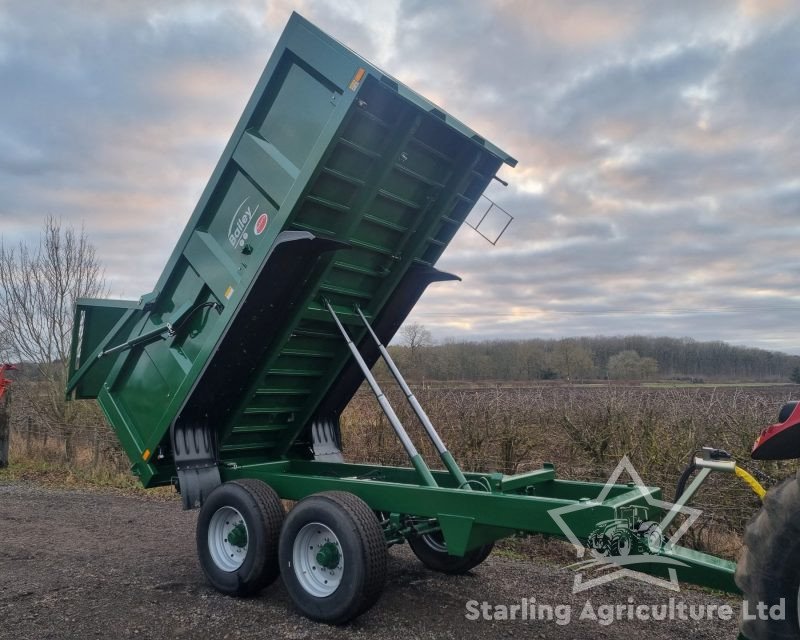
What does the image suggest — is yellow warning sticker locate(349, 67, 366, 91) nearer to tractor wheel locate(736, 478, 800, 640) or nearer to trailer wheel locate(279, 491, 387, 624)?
trailer wheel locate(279, 491, 387, 624)

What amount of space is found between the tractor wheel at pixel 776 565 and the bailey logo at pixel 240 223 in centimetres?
403

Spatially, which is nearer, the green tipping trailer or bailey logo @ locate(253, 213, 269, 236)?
the green tipping trailer

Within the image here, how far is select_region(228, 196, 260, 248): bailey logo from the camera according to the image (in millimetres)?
5312

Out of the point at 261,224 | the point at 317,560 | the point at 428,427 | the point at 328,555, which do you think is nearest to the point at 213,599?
the point at 317,560

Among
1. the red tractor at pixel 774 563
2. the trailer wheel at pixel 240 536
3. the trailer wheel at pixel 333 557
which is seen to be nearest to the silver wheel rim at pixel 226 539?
the trailer wheel at pixel 240 536

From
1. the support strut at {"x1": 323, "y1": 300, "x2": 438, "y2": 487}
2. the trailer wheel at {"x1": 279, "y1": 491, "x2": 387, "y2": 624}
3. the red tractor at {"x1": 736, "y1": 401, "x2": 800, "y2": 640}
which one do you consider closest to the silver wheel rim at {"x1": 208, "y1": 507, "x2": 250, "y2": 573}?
the trailer wheel at {"x1": 279, "y1": 491, "x2": 387, "y2": 624}

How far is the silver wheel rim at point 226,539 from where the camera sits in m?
5.28

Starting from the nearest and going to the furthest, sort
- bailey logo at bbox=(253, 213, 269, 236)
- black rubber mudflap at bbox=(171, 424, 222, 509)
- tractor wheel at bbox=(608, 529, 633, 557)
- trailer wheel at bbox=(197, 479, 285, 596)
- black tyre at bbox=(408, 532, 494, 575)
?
tractor wheel at bbox=(608, 529, 633, 557), trailer wheel at bbox=(197, 479, 285, 596), bailey logo at bbox=(253, 213, 269, 236), black rubber mudflap at bbox=(171, 424, 222, 509), black tyre at bbox=(408, 532, 494, 575)

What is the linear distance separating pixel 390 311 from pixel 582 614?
120 inches

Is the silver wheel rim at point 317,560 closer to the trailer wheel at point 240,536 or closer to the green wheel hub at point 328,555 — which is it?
the green wheel hub at point 328,555

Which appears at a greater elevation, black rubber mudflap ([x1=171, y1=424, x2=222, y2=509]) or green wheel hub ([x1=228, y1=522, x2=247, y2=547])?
black rubber mudflap ([x1=171, y1=424, x2=222, y2=509])

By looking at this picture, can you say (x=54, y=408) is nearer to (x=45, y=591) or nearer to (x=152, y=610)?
(x=45, y=591)

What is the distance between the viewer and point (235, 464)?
234 inches

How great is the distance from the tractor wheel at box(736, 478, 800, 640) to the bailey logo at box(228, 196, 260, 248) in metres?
4.03
